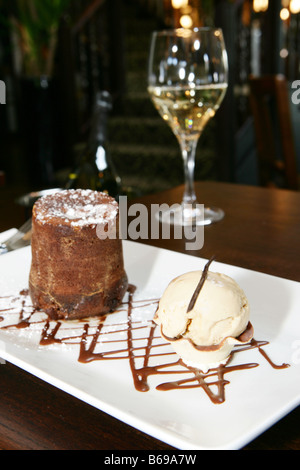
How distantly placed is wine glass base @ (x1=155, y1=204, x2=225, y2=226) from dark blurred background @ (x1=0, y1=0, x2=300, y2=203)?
2.79m

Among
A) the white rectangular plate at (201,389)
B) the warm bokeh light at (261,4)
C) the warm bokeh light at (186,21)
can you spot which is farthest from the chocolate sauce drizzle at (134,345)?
the warm bokeh light at (186,21)

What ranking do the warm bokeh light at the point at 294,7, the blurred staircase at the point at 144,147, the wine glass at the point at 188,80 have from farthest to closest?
the warm bokeh light at the point at 294,7 < the blurred staircase at the point at 144,147 < the wine glass at the point at 188,80

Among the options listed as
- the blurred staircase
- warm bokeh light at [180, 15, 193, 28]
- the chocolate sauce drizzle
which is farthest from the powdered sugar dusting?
warm bokeh light at [180, 15, 193, 28]

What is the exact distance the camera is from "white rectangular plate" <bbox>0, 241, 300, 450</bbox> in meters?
0.51

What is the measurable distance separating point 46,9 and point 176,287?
4.49 meters

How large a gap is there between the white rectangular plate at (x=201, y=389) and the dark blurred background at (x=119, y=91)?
3406 mm

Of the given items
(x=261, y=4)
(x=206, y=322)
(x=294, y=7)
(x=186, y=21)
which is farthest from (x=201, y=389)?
(x=186, y=21)

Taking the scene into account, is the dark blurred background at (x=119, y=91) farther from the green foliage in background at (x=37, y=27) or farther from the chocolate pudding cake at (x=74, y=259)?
the chocolate pudding cake at (x=74, y=259)

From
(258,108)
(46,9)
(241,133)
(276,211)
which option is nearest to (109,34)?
(46,9)

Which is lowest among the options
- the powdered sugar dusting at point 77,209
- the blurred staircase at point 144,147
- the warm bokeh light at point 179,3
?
the blurred staircase at point 144,147

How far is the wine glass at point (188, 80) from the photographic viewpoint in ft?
4.23

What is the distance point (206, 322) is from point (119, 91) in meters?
5.10

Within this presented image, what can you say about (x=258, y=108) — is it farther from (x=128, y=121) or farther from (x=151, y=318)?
(x=128, y=121)

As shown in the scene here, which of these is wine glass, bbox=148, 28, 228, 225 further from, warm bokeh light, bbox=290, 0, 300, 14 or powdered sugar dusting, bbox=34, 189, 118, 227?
warm bokeh light, bbox=290, 0, 300, 14
